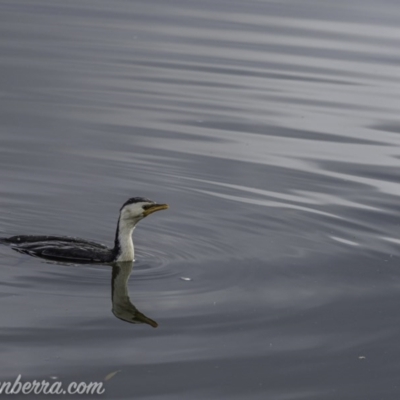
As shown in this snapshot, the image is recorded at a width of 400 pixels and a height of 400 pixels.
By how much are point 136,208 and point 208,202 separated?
2.18 metres

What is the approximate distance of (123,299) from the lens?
10594mm

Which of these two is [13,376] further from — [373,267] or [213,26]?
[213,26]

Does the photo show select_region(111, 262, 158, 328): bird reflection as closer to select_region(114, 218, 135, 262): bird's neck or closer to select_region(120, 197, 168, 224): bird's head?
select_region(114, 218, 135, 262): bird's neck

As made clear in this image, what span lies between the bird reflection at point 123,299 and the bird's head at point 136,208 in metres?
0.50

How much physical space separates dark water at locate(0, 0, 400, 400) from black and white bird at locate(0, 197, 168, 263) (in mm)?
190

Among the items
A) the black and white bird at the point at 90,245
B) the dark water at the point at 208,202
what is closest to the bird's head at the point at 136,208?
the black and white bird at the point at 90,245

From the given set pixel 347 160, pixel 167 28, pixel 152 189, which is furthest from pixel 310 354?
pixel 167 28

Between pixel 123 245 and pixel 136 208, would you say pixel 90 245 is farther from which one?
pixel 136 208

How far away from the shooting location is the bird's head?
12.0 metres

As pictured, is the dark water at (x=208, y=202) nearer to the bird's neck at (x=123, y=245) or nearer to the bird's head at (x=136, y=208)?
the bird's neck at (x=123, y=245)

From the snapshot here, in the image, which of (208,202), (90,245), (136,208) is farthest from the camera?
(208,202)

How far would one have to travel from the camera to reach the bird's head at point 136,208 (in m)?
12.0

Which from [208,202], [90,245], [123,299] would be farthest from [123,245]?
[208,202]

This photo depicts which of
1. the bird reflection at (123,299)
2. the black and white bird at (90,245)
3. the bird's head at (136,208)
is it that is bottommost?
the bird reflection at (123,299)
